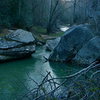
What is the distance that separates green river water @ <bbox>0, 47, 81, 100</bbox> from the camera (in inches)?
273

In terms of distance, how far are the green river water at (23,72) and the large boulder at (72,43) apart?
622mm

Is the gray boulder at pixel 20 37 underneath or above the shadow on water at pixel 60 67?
above

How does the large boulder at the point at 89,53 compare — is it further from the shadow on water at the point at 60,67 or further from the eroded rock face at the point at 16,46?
the eroded rock face at the point at 16,46

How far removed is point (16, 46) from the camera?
11555 millimetres

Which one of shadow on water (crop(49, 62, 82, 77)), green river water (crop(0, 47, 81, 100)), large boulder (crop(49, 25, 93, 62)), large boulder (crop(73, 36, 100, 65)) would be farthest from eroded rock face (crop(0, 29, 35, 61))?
large boulder (crop(73, 36, 100, 65))

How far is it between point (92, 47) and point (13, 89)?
16.4 feet

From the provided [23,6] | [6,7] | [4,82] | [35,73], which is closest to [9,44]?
[35,73]

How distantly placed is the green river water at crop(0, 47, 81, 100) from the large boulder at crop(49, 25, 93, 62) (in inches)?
24.5

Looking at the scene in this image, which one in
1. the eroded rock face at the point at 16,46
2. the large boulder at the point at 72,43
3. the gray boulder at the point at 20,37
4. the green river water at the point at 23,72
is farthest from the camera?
the gray boulder at the point at 20,37

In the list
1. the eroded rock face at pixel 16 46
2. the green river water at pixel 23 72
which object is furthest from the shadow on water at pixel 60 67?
the eroded rock face at pixel 16 46

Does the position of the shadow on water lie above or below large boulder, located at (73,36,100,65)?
below

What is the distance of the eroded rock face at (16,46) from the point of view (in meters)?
11.2

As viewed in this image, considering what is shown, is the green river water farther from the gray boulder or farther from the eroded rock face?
the gray boulder

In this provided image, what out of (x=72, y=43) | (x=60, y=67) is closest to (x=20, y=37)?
(x=72, y=43)
